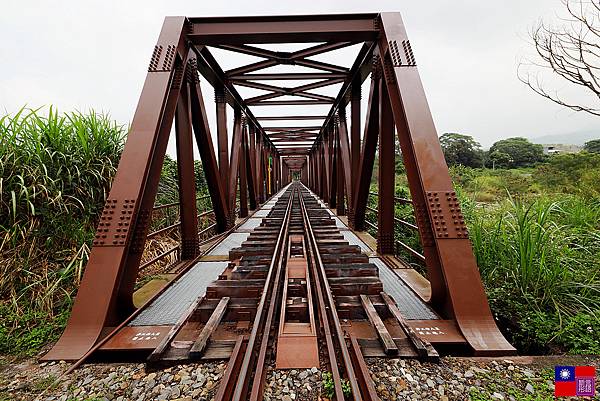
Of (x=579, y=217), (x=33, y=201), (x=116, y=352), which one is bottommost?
(x=116, y=352)

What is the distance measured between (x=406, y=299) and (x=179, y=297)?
2.53 meters

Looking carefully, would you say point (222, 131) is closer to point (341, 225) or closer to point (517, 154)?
point (341, 225)

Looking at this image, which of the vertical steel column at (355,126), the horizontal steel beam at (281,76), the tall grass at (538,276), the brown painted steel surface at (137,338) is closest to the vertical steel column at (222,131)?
the horizontal steel beam at (281,76)

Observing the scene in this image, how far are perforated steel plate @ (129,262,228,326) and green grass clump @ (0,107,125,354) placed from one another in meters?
0.81

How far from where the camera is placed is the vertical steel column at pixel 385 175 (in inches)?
174

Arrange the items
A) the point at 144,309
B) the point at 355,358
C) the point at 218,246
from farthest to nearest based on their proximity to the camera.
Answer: the point at 218,246 < the point at 144,309 < the point at 355,358

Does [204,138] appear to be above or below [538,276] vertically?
above

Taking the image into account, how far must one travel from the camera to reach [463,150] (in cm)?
3669

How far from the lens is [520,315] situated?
9.37ft

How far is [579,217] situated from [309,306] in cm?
441

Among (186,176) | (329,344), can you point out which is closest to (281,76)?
(186,176)

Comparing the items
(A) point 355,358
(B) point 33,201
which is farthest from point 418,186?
(B) point 33,201

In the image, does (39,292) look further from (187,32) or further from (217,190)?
(187,32)

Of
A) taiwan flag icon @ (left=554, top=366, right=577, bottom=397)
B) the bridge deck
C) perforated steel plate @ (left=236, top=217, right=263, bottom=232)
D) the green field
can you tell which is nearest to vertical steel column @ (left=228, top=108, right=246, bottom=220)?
perforated steel plate @ (left=236, top=217, right=263, bottom=232)
